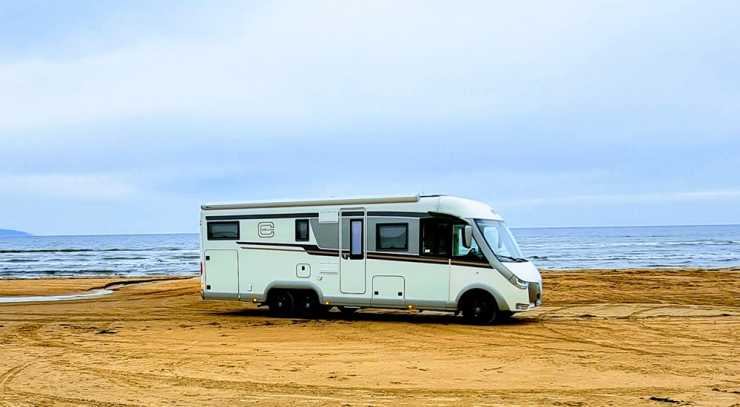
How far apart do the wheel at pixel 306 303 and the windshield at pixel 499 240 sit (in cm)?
440

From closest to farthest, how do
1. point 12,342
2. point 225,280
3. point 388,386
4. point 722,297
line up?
point 388,386
point 12,342
point 225,280
point 722,297

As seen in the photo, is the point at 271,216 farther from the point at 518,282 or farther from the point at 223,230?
the point at 518,282

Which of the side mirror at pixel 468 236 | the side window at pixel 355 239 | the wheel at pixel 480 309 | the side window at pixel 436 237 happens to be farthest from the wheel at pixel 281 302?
the side mirror at pixel 468 236

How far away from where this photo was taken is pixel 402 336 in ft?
51.5

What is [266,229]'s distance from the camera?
1936 cm

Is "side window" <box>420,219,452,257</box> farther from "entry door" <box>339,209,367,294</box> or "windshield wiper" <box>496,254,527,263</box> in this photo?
"entry door" <box>339,209,367,294</box>

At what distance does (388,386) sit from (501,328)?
6.72m

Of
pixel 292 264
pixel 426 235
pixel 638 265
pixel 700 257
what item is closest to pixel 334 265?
pixel 292 264

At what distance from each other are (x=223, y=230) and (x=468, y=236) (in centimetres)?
630

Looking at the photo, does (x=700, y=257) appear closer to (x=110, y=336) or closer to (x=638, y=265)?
(x=638, y=265)

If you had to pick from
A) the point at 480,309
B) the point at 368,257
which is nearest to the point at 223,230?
the point at 368,257

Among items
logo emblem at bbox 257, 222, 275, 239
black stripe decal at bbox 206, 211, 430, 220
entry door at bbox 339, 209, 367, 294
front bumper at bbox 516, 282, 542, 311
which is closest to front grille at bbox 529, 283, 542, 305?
front bumper at bbox 516, 282, 542, 311

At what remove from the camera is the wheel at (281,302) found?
19.3 m

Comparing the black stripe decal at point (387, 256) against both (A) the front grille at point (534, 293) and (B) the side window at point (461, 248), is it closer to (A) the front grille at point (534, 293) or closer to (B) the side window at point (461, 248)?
(B) the side window at point (461, 248)
